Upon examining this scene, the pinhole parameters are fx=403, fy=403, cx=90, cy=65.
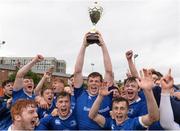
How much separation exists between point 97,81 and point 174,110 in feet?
6.58

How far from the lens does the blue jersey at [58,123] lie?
6359 mm

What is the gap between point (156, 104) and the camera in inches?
190

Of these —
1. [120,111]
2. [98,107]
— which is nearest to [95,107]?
[98,107]

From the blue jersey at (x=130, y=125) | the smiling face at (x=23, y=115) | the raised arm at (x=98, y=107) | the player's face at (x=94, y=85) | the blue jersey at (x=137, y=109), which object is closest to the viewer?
the smiling face at (x=23, y=115)

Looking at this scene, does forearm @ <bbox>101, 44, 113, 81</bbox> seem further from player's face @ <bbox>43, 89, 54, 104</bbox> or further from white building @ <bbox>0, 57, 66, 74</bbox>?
white building @ <bbox>0, 57, 66, 74</bbox>

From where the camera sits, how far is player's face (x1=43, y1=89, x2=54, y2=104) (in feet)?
24.8

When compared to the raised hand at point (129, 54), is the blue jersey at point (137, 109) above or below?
below

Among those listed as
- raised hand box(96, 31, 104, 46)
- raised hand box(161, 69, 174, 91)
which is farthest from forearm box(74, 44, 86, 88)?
raised hand box(161, 69, 174, 91)

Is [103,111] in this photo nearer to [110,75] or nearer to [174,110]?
[110,75]

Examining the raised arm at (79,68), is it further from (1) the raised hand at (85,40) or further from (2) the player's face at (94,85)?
(2) the player's face at (94,85)

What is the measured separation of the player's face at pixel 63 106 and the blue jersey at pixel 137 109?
0.98 metres

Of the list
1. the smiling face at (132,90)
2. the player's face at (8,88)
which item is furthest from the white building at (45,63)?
the smiling face at (132,90)

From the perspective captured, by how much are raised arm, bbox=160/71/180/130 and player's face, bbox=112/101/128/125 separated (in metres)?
1.04

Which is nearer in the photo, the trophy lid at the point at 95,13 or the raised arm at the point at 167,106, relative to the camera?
the raised arm at the point at 167,106
